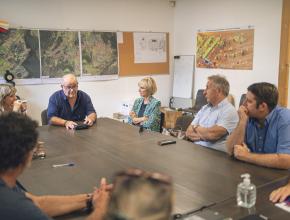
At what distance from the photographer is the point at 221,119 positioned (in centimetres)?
290

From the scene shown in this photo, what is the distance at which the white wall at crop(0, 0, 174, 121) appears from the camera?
15.8ft

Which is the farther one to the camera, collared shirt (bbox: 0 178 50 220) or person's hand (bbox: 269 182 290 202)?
person's hand (bbox: 269 182 290 202)

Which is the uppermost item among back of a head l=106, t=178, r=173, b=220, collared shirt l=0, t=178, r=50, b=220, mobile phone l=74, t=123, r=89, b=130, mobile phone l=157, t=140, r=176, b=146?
back of a head l=106, t=178, r=173, b=220

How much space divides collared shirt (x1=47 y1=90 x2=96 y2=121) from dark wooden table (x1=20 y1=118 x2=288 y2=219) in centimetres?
65

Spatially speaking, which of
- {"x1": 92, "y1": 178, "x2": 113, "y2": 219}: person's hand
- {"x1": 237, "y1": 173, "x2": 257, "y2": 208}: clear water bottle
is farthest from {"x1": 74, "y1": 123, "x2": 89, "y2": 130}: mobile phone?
{"x1": 237, "y1": 173, "x2": 257, "y2": 208}: clear water bottle

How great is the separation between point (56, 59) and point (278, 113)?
3.70 m

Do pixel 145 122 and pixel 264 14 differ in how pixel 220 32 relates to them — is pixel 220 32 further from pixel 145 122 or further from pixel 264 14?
pixel 145 122

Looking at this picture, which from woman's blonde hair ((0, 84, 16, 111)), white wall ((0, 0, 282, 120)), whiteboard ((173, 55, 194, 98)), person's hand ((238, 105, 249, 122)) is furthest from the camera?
whiteboard ((173, 55, 194, 98))

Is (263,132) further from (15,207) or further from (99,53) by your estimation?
(99,53)

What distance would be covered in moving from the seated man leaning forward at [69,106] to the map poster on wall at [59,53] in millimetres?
1380

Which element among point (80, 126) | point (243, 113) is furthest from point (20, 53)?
point (243, 113)

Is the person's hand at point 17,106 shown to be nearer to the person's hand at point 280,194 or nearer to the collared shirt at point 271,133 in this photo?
the collared shirt at point 271,133

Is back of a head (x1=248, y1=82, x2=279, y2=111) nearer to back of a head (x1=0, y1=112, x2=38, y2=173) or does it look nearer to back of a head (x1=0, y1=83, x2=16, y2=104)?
back of a head (x1=0, y1=112, x2=38, y2=173)

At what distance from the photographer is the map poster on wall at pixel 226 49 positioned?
198 inches
